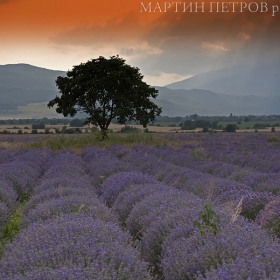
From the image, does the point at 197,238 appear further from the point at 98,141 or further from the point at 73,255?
the point at 98,141

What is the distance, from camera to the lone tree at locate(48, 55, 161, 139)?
82.9 ft

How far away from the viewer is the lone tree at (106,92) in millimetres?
25281

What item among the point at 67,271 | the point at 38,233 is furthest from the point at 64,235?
the point at 67,271

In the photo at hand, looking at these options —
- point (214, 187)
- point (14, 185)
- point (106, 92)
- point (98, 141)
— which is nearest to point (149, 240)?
point (214, 187)

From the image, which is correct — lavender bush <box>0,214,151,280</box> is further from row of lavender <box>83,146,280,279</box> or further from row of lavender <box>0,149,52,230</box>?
row of lavender <box>0,149,52,230</box>

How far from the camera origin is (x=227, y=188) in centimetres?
688

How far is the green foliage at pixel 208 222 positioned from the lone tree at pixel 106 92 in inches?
827

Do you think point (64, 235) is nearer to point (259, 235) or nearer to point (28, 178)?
point (259, 235)

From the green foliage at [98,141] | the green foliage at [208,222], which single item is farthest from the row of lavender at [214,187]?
the green foliage at [98,141]

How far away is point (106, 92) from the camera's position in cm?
2631

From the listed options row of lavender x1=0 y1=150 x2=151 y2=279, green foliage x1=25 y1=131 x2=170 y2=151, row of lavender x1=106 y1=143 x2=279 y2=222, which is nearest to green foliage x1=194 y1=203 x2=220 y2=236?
row of lavender x1=0 y1=150 x2=151 y2=279

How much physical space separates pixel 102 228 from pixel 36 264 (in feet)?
3.01

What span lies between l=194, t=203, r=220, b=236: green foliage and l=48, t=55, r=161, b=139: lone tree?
68.9 ft

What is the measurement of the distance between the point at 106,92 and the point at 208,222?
2309 centimetres
